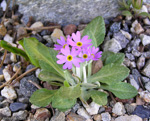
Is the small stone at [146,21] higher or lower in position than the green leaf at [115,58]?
Answer: higher

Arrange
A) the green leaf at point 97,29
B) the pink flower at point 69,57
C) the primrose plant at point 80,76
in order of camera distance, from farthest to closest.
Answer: the green leaf at point 97,29, the primrose plant at point 80,76, the pink flower at point 69,57

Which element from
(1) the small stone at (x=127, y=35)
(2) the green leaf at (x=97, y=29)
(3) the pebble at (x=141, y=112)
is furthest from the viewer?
(1) the small stone at (x=127, y=35)

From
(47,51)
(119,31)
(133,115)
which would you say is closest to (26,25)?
(47,51)

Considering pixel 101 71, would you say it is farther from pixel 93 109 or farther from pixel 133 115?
pixel 133 115

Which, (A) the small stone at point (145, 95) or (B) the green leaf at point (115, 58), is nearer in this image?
(A) the small stone at point (145, 95)

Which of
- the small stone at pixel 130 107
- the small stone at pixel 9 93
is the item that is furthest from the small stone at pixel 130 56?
the small stone at pixel 9 93

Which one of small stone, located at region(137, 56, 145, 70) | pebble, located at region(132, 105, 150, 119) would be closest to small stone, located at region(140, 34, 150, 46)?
small stone, located at region(137, 56, 145, 70)

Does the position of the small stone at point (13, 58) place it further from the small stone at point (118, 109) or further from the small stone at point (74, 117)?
the small stone at point (118, 109)

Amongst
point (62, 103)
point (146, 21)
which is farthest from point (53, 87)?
point (146, 21)

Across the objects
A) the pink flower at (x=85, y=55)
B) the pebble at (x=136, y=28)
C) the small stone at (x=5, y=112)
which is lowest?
the small stone at (x=5, y=112)

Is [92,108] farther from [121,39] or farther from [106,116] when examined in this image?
[121,39]
